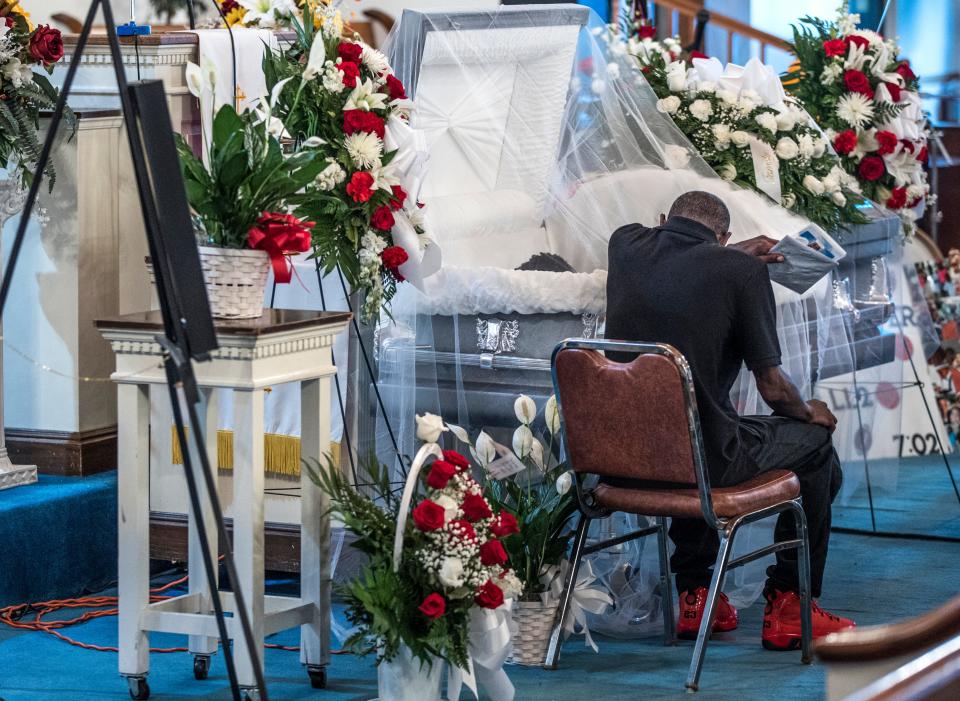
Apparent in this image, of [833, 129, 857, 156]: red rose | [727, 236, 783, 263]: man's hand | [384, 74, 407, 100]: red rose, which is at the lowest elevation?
[727, 236, 783, 263]: man's hand

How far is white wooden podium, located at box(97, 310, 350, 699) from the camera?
10.6ft

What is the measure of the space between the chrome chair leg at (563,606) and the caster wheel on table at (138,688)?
0.96 metres

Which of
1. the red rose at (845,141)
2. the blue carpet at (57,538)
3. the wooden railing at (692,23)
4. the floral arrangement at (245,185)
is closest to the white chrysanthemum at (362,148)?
the floral arrangement at (245,185)

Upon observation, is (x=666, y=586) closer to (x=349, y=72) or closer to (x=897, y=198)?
(x=349, y=72)

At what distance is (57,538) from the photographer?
4.30 metres

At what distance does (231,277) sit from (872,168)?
3168mm

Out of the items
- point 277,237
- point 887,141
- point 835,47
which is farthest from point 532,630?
point 835,47

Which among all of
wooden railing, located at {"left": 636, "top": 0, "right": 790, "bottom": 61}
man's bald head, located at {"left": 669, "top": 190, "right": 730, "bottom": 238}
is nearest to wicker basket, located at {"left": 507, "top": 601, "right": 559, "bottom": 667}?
man's bald head, located at {"left": 669, "top": 190, "right": 730, "bottom": 238}

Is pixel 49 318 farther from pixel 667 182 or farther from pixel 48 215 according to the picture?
pixel 667 182

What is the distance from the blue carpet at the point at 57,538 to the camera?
416 centimetres

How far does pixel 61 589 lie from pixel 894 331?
2849 mm

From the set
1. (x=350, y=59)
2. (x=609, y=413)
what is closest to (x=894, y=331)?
(x=609, y=413)

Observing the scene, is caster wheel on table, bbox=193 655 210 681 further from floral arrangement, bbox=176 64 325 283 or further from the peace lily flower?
floral arrangement, bbox=176 64 325 283

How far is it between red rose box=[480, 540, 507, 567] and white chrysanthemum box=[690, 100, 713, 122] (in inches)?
83.0
